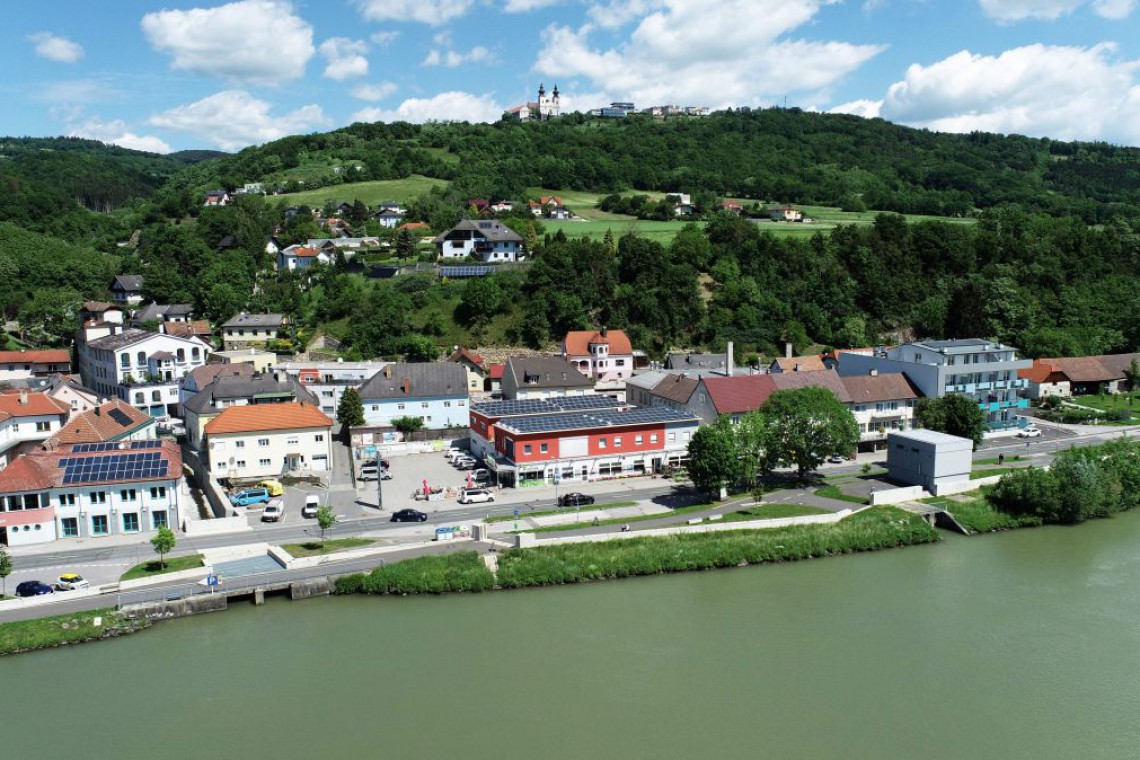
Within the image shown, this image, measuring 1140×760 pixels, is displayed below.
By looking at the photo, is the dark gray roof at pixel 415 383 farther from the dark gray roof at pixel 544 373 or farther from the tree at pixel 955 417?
the tree at pixel 955 417

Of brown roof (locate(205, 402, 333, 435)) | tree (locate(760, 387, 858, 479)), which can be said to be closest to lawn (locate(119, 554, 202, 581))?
brown roof (locate(205, 402, 333, 435))

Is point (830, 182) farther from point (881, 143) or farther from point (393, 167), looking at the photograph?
point (393, 167)

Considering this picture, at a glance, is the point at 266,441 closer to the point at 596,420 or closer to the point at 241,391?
the point at 241,391

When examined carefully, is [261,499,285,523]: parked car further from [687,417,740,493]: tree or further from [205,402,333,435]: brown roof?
[687,417,740,493]: tree

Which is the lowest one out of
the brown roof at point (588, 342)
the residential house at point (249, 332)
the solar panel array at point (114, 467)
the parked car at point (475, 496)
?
the parked car at point (475, 496)

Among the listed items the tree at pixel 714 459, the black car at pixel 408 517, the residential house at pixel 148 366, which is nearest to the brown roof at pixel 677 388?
the tree at pixel 714 459

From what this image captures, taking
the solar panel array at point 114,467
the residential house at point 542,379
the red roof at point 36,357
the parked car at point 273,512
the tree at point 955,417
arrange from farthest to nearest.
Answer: the red roof at point 36,357
the residential house at point 542,379
the tree at point 955,417
the parked car at point 273,512
the solar panel array at point 114,467
